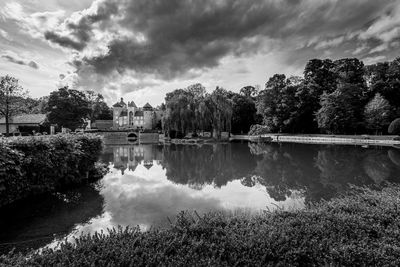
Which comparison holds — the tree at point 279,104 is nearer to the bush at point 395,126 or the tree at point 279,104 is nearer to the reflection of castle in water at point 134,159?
the bush at point 395,126

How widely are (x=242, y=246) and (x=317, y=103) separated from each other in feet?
167

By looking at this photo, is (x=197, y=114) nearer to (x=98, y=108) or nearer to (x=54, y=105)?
(x=54, y=105)

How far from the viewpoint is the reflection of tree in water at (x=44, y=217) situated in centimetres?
522

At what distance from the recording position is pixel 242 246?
124 inches

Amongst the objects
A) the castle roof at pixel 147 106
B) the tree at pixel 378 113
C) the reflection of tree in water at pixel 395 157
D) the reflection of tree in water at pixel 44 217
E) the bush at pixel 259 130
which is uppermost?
the castle roof at pixel 147 106

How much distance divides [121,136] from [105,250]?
1981 inches

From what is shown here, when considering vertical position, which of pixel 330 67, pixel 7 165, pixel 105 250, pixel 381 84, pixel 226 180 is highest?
pixel 330 67

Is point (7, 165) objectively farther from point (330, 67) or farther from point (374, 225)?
point (330, 67)

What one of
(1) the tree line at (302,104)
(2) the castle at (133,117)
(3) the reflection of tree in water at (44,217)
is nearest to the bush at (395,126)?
(1) the tree line at (302,104)

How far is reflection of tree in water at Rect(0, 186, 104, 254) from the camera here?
5.22 metres

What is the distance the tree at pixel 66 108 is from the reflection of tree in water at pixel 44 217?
3771 centimetres

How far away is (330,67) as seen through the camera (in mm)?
51781

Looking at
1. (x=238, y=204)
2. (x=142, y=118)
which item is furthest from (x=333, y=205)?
(x=142, y=118)

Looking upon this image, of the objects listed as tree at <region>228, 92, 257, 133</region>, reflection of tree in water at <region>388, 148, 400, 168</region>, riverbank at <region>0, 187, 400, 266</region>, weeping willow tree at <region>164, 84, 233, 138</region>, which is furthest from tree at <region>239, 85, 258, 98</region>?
riverbank at <region>0, 187, 400, 266</region>
